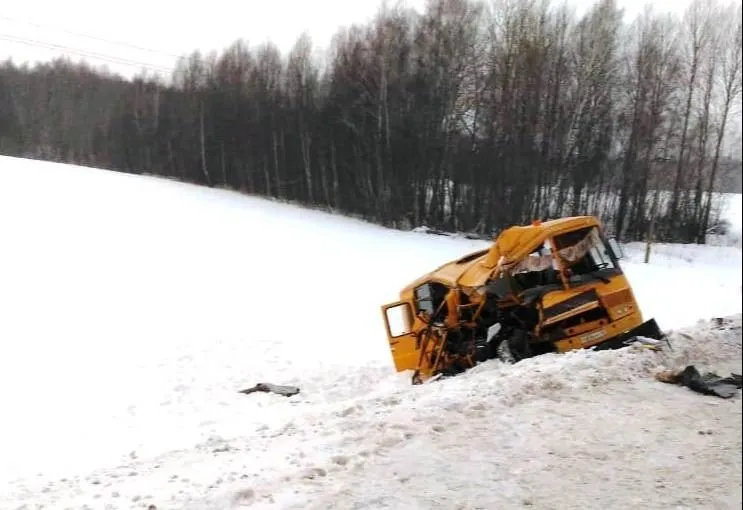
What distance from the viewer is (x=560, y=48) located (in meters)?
4.00

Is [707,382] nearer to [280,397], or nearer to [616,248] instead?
[616,248]

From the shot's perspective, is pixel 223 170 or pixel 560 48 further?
pixel 223 170

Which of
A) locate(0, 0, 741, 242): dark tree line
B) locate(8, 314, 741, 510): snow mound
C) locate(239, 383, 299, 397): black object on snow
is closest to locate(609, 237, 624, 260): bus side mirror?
locate(0, 0, 741, 242): dark tree line

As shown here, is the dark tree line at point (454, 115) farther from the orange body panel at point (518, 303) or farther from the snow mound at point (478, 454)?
the snow mound at point (478, 454)

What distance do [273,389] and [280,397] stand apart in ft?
0.84

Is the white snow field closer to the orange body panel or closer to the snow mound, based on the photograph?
the snow mound

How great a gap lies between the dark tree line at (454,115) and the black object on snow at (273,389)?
2.65 meters

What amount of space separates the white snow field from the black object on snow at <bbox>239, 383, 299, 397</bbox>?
0.43ft

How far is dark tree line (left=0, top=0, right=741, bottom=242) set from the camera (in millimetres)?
3795

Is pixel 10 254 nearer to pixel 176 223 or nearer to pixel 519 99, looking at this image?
pixel 176 223

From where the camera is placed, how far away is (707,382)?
5152mm

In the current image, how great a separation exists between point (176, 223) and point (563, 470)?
3.32 metres

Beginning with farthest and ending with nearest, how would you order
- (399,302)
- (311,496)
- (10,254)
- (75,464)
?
(399,302)
(75,464)
(10,254)
(311,496)

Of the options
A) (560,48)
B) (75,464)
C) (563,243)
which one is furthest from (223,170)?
(563,243)
